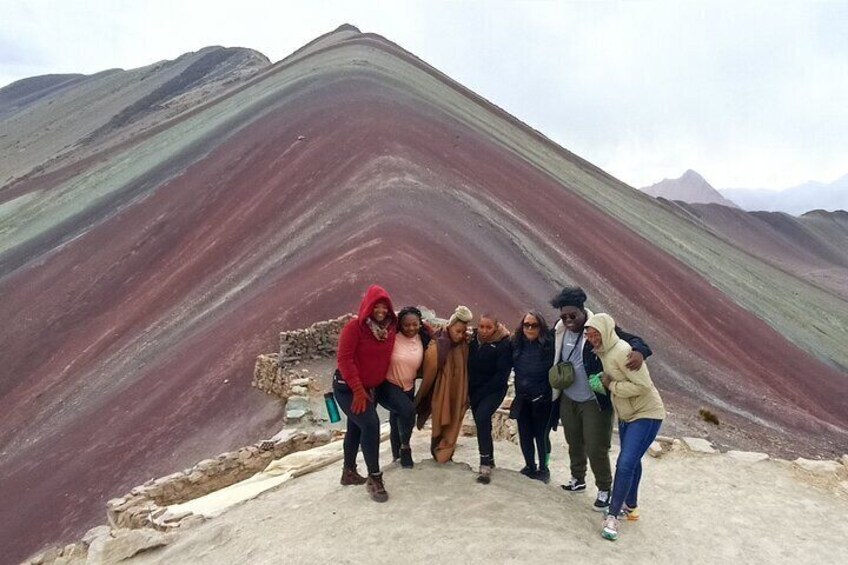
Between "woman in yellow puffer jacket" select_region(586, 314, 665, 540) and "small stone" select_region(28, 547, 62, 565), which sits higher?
"woman in yellow puffer jacket" select_region(586, 314, 665, 540)

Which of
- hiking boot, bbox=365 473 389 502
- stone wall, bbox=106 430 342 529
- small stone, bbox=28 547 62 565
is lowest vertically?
small stone, bbox=28 547 62 565

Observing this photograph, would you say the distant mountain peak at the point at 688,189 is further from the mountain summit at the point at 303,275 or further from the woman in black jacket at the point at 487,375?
the woman in black jacket at the point at 487,375

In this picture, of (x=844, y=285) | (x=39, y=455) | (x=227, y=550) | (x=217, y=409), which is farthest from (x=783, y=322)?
(x=844, y=285)

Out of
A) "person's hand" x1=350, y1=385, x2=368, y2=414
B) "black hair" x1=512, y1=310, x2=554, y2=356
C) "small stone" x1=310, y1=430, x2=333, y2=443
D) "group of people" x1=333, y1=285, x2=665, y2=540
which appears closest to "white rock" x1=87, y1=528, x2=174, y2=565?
"group of people" x1=333, y1=285, x2=665, y2=540

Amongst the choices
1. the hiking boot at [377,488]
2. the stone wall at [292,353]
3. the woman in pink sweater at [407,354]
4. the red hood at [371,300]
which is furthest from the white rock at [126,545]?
the stone wall at [292,353]

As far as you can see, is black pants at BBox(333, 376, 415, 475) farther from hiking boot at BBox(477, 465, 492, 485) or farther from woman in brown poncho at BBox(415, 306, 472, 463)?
hiking boot at BBox(477, 465, 492, 485)

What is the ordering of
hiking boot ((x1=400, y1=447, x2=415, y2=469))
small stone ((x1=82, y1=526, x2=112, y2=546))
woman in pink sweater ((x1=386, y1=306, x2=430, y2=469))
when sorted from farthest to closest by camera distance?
small stone ((x1=82, y1=526, x2=112, y2=546)), hiking boot ((x1=400, y1=447, x2=415, y2=469)), woman in pink sweater ((x1=386, y1=306, x2=430, y2=469))

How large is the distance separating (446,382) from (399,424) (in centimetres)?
57

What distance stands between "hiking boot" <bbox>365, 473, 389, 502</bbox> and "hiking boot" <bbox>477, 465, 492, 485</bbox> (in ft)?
2.68

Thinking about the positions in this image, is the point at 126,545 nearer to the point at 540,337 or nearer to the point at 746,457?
the point at 540,337

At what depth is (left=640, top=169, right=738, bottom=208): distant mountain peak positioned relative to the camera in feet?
549

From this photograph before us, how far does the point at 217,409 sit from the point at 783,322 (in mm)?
25568

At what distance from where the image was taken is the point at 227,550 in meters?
5.54

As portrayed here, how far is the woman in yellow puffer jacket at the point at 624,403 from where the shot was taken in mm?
5320
